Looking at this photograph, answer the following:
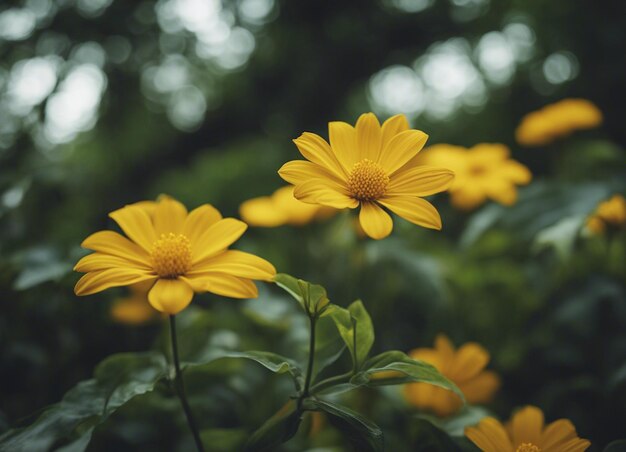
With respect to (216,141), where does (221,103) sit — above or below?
above

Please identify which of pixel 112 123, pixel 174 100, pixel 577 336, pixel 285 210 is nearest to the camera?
pixel 577 336

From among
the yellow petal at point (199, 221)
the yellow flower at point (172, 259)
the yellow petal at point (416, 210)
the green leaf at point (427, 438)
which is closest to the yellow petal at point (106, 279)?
the yellow flower at point (172, 259)

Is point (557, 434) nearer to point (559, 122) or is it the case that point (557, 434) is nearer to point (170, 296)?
point (170, 296)

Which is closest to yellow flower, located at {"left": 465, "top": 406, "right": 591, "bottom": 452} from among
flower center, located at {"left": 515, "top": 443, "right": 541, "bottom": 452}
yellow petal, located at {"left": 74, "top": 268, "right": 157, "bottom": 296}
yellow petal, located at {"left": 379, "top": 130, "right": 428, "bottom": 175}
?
flower center, located at {"left": 515, "top": 443, "right": 541, "bottom": 452}

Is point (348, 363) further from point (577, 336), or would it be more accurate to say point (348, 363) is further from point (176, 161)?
point (176, 161)

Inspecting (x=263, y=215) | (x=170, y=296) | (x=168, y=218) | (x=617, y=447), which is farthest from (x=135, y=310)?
(x=617, y=447)

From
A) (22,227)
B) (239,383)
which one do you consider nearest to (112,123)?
(22,227)
